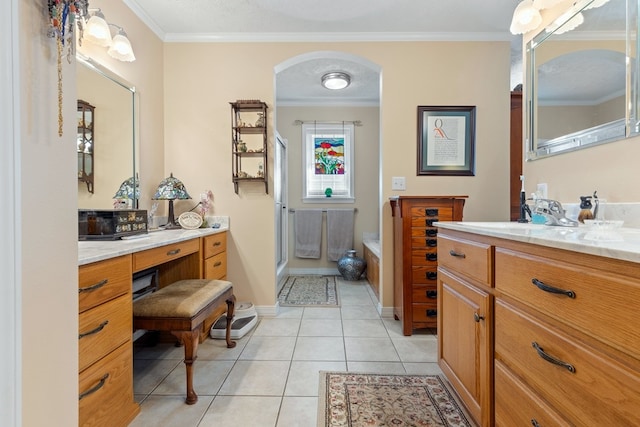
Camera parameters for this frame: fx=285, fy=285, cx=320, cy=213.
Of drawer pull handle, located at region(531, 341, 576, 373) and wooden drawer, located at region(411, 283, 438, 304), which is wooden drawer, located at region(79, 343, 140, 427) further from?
wooden drawer, located at region(411, 283, 438, 304)

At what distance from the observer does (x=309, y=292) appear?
328 cm

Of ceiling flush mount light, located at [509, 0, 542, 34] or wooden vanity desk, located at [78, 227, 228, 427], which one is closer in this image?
wooden vanity desk, located at [78, 227, 228, 427]

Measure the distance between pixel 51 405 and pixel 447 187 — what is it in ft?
8.76

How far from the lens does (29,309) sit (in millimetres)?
659

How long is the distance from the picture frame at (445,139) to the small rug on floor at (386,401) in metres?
1.68

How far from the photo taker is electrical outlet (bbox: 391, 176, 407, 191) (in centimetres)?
255

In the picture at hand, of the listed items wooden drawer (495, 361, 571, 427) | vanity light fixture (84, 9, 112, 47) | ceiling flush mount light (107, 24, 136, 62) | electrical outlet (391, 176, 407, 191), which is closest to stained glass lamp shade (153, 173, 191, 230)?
ceiling flush mount light (107, 24, 136, 62)

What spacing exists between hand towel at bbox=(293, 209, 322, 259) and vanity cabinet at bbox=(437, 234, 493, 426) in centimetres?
260

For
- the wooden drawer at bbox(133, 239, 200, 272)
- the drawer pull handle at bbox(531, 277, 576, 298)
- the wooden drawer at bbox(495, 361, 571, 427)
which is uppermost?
the drawer pull handle at bbox(531, 277, 576, 298)

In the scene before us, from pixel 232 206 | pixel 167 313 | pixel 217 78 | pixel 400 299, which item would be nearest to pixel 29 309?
pixel 167 313

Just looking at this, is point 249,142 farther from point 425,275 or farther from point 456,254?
point 456,254

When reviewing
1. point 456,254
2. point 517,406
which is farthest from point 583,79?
point 517,406

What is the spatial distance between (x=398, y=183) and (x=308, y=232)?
184 centimetres

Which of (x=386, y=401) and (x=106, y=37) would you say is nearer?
(x=386, y=401)
